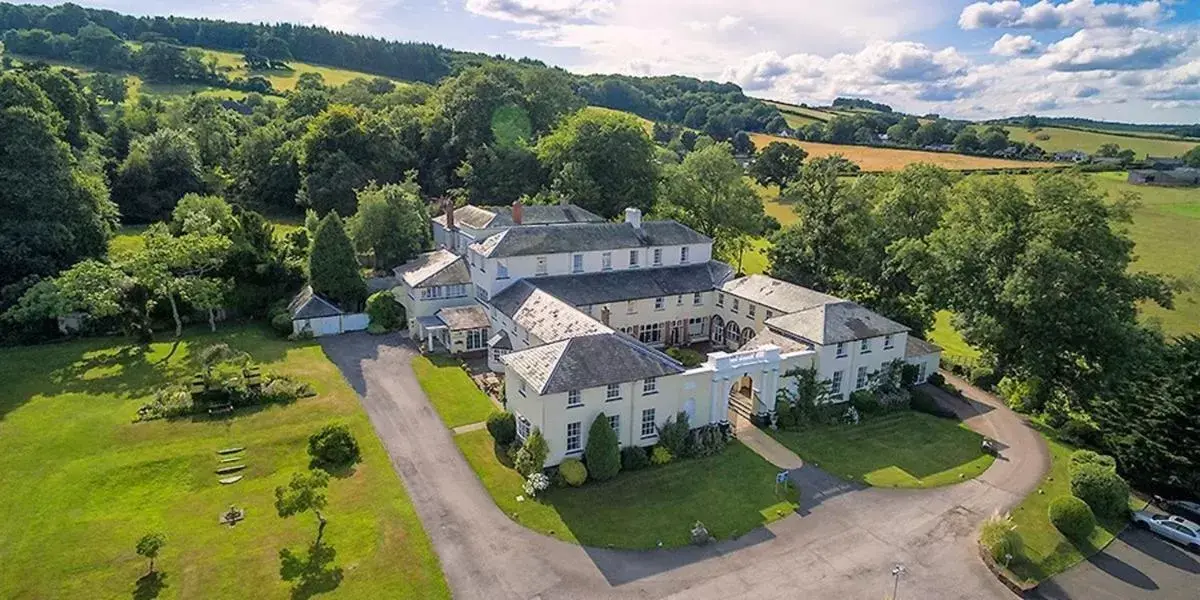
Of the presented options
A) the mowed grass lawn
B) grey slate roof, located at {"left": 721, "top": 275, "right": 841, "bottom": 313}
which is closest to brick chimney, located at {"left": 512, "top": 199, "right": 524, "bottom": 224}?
grey slate roof, located at {"left": 721, "top": 275, "right": 841, "bottom": 313}

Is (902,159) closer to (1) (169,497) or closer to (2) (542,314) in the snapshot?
(2) (542,314)

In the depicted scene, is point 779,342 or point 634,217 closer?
point 779,342

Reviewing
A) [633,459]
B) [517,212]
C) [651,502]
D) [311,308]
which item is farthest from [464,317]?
[651,502]

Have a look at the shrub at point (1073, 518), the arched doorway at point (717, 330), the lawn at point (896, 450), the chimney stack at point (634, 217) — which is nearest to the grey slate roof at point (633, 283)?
the arched doorway at point (717, 330)

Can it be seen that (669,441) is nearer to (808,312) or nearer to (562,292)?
(808,312)

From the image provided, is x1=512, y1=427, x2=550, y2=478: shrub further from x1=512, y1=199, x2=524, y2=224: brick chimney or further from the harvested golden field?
the harvested golden field
